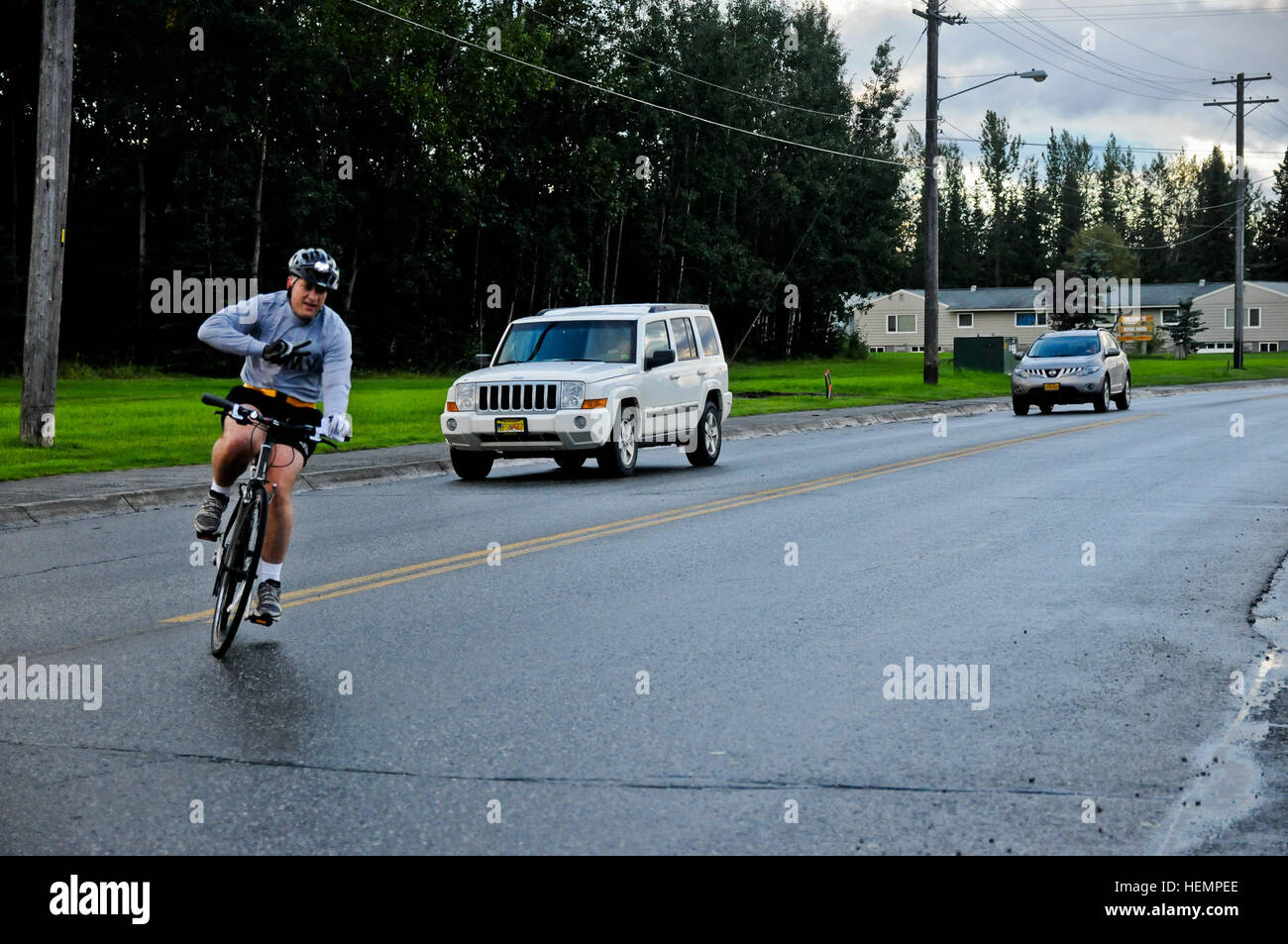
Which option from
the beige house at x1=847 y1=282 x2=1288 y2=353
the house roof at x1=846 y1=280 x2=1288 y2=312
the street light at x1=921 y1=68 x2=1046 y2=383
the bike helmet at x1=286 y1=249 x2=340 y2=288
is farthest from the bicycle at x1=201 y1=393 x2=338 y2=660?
the house roof at x1=846 y1=280 x2=1288 y2=312

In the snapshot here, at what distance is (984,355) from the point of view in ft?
181

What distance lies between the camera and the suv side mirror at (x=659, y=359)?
18375 millimetres

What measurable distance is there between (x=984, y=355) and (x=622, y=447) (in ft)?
129

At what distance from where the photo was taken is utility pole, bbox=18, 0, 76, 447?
1942 centimetres

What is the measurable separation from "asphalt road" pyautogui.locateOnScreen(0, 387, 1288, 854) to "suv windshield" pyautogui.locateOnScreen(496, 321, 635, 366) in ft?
15.8

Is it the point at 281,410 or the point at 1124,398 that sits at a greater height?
the point at 1124,398

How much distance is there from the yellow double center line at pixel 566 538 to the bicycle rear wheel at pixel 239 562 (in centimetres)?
102

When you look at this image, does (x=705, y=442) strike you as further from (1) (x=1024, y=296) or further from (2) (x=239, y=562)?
(1) (x=1024, y=296)

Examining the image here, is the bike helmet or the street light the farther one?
the street light

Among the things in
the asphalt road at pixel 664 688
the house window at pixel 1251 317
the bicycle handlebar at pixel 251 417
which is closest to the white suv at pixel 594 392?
the asphalt road at pixel 664 688

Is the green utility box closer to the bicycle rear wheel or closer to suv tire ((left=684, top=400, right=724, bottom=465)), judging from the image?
suv tire ((left=684, top=400, right=724, bottom=465))

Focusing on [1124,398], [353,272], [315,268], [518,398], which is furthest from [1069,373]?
[353,272]

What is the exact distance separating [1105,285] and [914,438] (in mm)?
90266

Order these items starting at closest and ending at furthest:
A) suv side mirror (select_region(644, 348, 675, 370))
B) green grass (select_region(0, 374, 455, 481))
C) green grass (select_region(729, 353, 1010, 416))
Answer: suv side mirror (select_region(644, 348, 675, 370)) → green grass (select_region(0, 374, 455, 481)) → green grass (select_region(729, 353, 1010, 416))
